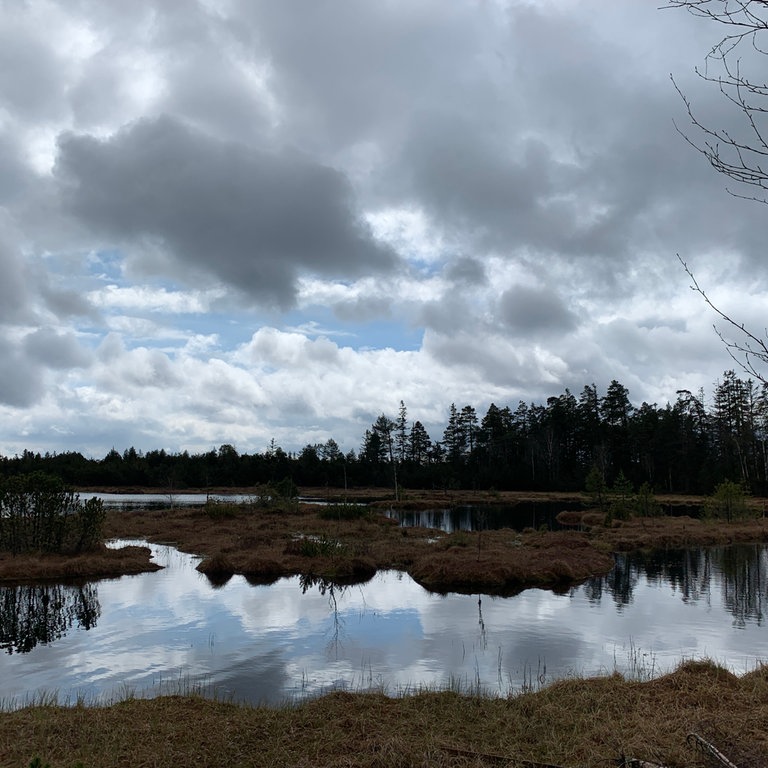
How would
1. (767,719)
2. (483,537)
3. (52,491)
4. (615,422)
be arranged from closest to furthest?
(767,719)
(52,491)
(483,537)
(615,422)

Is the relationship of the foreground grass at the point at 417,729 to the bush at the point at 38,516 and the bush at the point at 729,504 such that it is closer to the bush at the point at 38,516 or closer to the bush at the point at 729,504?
the bush at the point at 38,516

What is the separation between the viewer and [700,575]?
89.8ft

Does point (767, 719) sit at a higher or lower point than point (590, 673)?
higher

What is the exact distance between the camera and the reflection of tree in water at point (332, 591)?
55.5ft

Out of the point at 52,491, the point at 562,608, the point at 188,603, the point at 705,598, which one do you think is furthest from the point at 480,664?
the point at 52,491

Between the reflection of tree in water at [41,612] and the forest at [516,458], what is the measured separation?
62.5 metres

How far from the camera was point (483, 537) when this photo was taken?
119 ft

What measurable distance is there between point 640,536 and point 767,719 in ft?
110

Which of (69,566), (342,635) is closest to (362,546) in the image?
(69,566)

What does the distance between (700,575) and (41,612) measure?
83.5 ft

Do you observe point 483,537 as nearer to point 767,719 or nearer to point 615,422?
point 767,719

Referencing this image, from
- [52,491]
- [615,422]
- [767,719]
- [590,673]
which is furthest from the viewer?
[615,422]

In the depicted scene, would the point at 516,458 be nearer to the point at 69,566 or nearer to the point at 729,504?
the point at 729,504

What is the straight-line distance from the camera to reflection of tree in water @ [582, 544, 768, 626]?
2188 cm
